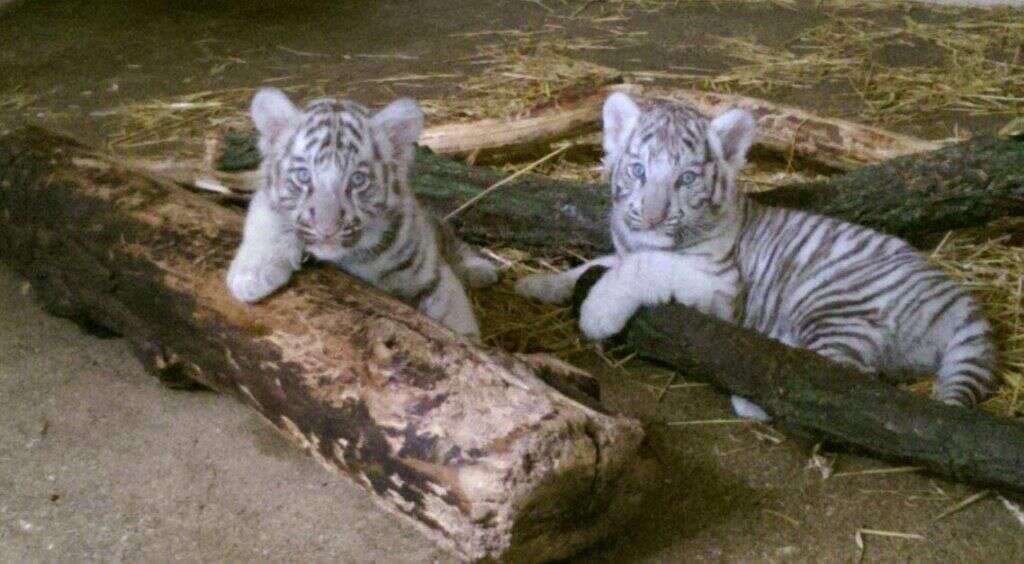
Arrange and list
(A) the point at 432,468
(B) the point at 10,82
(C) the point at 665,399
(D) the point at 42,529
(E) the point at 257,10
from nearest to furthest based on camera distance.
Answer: (A) the point at 432,468 → (D) the point at 42,529 → (C) the point at 665,399 → (B) the point at 10,82 → (E) the point at 257,10

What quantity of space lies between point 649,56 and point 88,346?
14.5ft

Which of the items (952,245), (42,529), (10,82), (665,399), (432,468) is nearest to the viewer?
(432,468)

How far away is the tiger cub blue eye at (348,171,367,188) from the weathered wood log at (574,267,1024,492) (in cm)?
112

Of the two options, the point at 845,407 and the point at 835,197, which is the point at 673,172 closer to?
the point at 835,197

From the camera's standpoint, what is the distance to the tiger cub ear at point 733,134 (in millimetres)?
3744

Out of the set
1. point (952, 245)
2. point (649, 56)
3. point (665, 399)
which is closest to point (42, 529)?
point (665, 399)

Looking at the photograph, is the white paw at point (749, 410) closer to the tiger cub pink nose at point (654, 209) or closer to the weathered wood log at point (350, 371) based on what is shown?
the tiger cub pink nose at point (654, 209)

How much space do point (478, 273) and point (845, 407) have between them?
1609 mm

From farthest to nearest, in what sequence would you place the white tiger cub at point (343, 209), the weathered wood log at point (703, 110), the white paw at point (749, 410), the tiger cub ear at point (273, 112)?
the weathered wood log at point (703, 110), the white paw at point (749, 410), the tiger cub ear at point (273, 112), the white tiger cub at point (343, 209)

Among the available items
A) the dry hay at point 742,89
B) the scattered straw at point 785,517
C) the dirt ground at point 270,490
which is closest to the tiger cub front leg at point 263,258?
the dirt ground at point 270,490

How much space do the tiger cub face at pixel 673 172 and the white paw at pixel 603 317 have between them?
0.90 ft

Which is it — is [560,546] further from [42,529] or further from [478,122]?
[478,122]

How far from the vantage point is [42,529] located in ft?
9.36

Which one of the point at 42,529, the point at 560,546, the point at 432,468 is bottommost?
the point at 42,529
